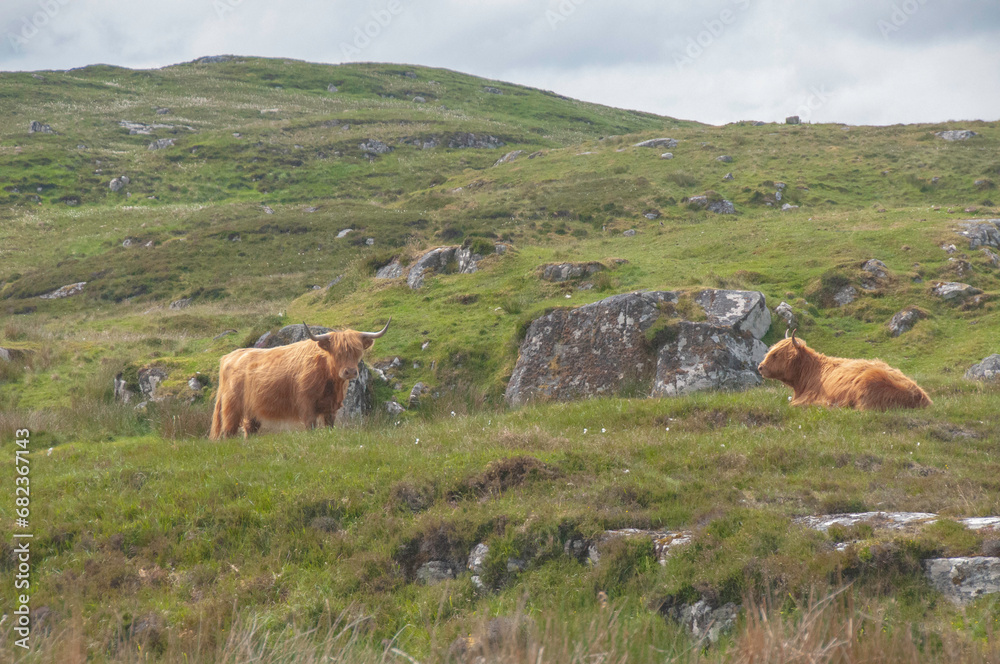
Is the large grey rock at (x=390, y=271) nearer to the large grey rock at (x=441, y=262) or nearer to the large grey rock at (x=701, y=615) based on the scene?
the large grey rock at (x=441, y=262)

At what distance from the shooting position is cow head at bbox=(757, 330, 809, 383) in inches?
501

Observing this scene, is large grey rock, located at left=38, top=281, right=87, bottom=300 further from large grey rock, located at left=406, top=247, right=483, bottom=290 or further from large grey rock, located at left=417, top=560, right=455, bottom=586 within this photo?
large grey rock, located at left=417, top=560, right=455, bottom=586

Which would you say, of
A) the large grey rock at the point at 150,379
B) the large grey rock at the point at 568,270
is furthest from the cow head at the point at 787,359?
the large grey rock at the point at 150,379

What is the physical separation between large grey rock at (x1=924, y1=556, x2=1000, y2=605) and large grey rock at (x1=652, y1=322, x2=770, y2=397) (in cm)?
918

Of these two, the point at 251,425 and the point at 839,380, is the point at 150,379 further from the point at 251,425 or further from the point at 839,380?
the point at 839,380

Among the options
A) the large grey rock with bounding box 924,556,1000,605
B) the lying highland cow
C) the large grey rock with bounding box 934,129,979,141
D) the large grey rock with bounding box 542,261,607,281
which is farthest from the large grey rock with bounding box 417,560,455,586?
the large grey rock with bounding box 934,129,979,141

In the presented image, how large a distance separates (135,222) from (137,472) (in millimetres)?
52562

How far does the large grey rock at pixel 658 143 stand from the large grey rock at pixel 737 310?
4296 centimetres

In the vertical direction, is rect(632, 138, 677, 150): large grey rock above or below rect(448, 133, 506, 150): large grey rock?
below

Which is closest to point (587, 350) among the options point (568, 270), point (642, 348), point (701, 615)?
point (642, 348)

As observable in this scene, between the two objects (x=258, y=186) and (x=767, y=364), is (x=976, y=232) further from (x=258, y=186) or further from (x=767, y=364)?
(x=258, y=186)

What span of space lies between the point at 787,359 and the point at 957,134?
50.5m

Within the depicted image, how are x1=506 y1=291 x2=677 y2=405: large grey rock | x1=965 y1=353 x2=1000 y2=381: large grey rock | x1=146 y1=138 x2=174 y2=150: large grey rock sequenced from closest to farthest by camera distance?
x1=965 y1=353 x2=1000 y2=381: large grey rock → x1=506 y1=291 x2=677 y2=405: large grey rock → x1=146 y1=138 x2=174 y2=150: large grey rock

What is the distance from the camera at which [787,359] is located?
1275cm
